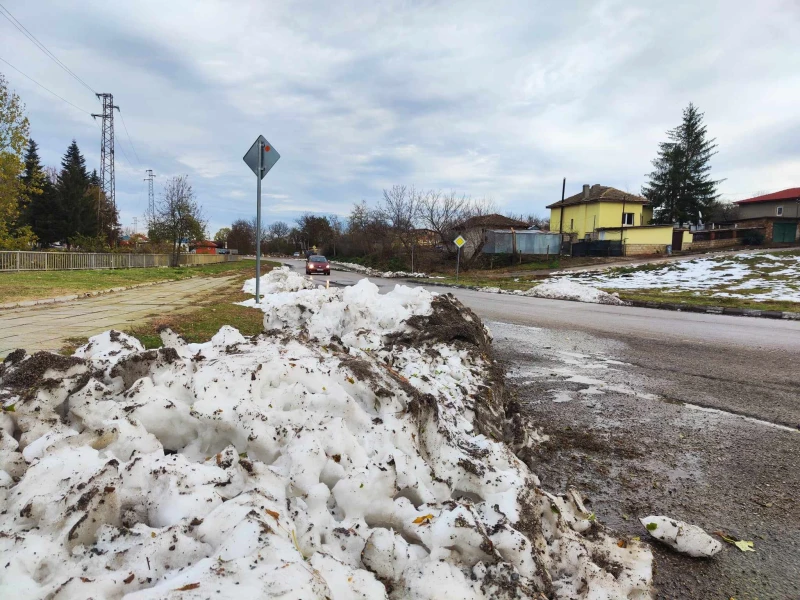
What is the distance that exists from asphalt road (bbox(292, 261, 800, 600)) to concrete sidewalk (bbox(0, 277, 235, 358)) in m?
5.35

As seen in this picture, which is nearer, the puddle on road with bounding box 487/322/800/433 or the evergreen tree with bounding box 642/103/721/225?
the puddle on road with bounding box 487/322/800/433

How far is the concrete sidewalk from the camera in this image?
5.36 m

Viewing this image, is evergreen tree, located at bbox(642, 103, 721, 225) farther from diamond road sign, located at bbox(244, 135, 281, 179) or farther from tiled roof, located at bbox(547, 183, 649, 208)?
diamond road sign, located at bbox(244, 135, 281, 179)

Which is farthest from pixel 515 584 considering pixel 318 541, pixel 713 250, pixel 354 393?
pixel 713 250

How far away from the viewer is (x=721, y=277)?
77.7ft

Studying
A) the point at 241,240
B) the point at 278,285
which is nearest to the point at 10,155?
the point at 278,285

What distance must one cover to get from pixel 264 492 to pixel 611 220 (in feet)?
155

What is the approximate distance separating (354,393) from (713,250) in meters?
45.4

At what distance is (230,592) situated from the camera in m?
1.33

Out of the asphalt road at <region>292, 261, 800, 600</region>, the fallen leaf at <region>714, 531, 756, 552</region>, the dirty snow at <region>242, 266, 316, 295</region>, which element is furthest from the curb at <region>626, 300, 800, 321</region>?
the fallen leaf at <region>714, 531, 756, 552</region>

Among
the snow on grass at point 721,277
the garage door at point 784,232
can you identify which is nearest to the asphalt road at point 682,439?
the snow on grass at point 721,277

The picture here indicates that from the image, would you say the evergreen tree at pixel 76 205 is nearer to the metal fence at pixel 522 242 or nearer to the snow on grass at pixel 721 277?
the metal fence at pixel 522 242

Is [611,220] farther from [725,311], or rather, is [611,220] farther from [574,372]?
[574,372]

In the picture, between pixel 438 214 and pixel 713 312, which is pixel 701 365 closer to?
pixel 713 312
